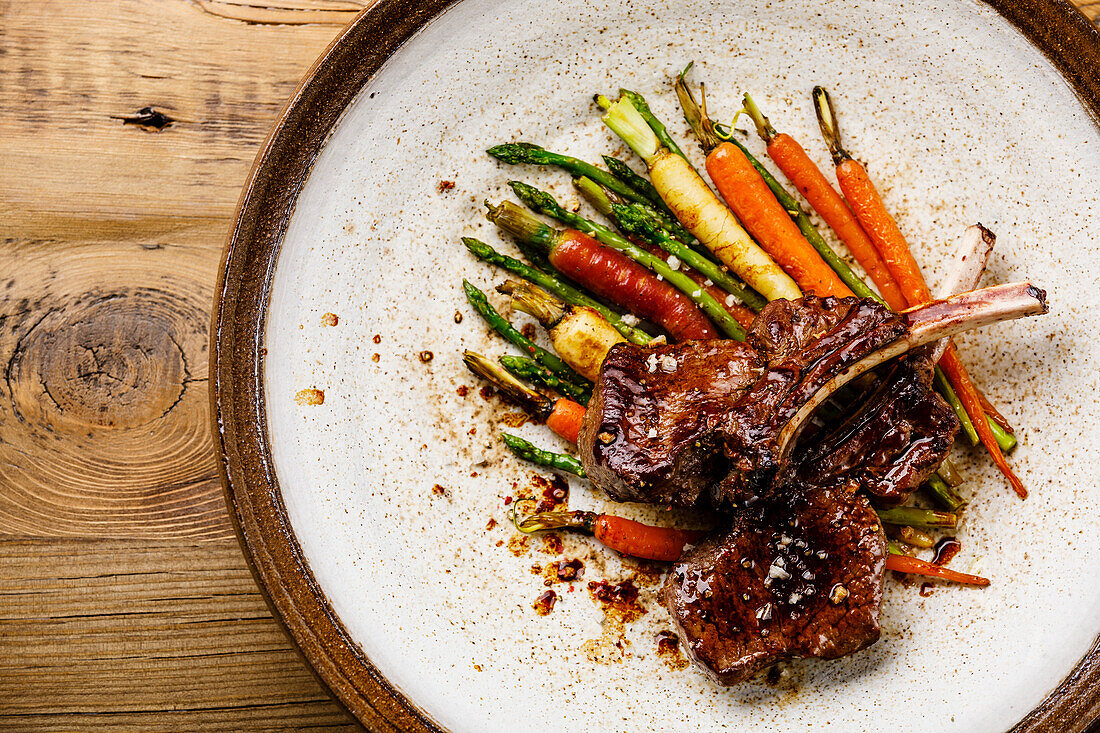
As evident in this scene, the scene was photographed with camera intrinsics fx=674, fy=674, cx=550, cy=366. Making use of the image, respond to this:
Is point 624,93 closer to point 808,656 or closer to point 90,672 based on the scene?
point 808,656

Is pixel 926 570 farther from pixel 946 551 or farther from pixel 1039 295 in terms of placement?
pixel 1039 295

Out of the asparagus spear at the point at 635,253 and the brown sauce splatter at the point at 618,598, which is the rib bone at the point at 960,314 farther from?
the brown sauce splatter at the point at 618,598

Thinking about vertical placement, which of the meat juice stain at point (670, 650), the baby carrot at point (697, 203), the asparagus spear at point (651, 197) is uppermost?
the baby carrot at point (697, 203)

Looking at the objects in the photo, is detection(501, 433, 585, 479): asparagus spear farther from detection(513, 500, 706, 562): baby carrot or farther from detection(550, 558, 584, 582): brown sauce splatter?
detection(550, 558, 584, 582): brown sauce splatter

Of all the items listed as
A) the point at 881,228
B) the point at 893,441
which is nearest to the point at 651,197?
the point at 881,228

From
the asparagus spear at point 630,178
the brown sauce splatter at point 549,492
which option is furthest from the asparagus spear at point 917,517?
the asparagus spear at point 630,178

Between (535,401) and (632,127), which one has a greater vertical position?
(632,127)

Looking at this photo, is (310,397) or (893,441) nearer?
(893,441)
